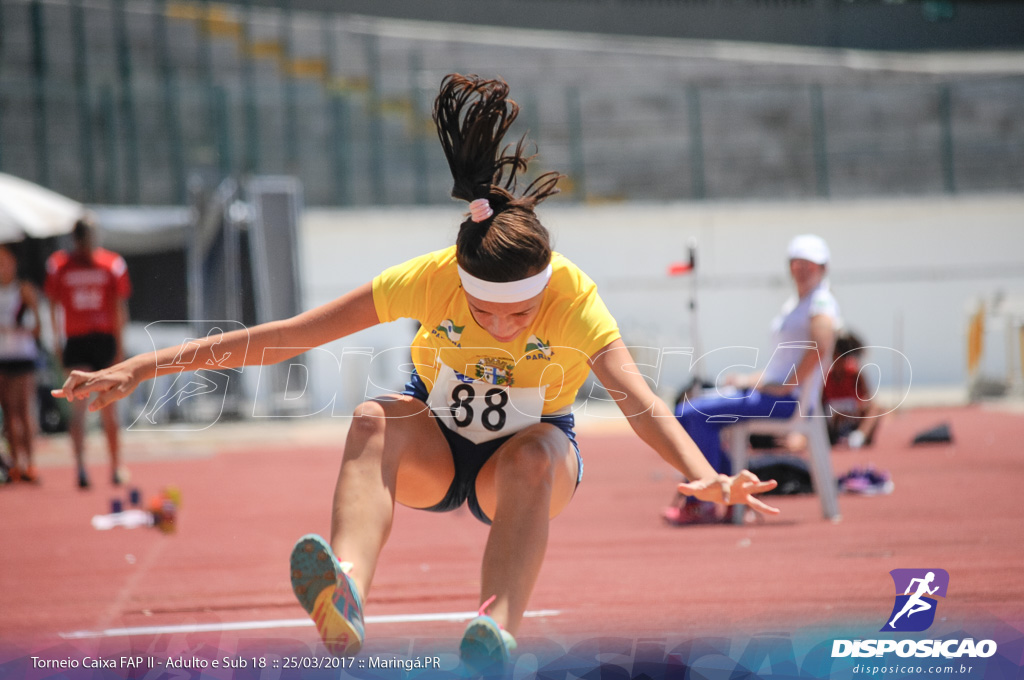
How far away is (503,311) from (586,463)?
26.4ft

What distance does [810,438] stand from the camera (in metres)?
6.55

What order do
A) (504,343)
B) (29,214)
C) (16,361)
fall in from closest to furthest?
(504,343) < (16,361) < (29,214)

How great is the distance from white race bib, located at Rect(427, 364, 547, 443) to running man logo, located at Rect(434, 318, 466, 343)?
0.13 metres

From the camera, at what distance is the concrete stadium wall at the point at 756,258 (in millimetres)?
19547

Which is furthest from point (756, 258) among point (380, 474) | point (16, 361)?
point (380, 474)

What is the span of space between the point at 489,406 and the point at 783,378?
3.57m

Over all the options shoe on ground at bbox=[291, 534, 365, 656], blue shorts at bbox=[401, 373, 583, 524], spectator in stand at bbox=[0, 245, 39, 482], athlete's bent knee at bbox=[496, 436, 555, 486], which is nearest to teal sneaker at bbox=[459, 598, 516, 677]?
shoe on ground at bbox=[291, 534, 365, 656]

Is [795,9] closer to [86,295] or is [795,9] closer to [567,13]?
[567,13]

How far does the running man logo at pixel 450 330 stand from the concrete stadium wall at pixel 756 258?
15.9 meters

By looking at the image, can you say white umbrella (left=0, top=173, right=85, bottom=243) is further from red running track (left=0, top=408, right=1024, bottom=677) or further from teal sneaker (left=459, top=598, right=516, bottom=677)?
teal sneaker (left=459, top=598, right=516, bottom=677)

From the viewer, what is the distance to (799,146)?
861 inches

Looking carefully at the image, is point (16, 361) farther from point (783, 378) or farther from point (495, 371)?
point (495, 371)

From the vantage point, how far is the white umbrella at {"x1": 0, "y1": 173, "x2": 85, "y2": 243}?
37.2 feet

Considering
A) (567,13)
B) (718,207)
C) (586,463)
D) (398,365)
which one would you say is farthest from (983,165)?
(586,463)
